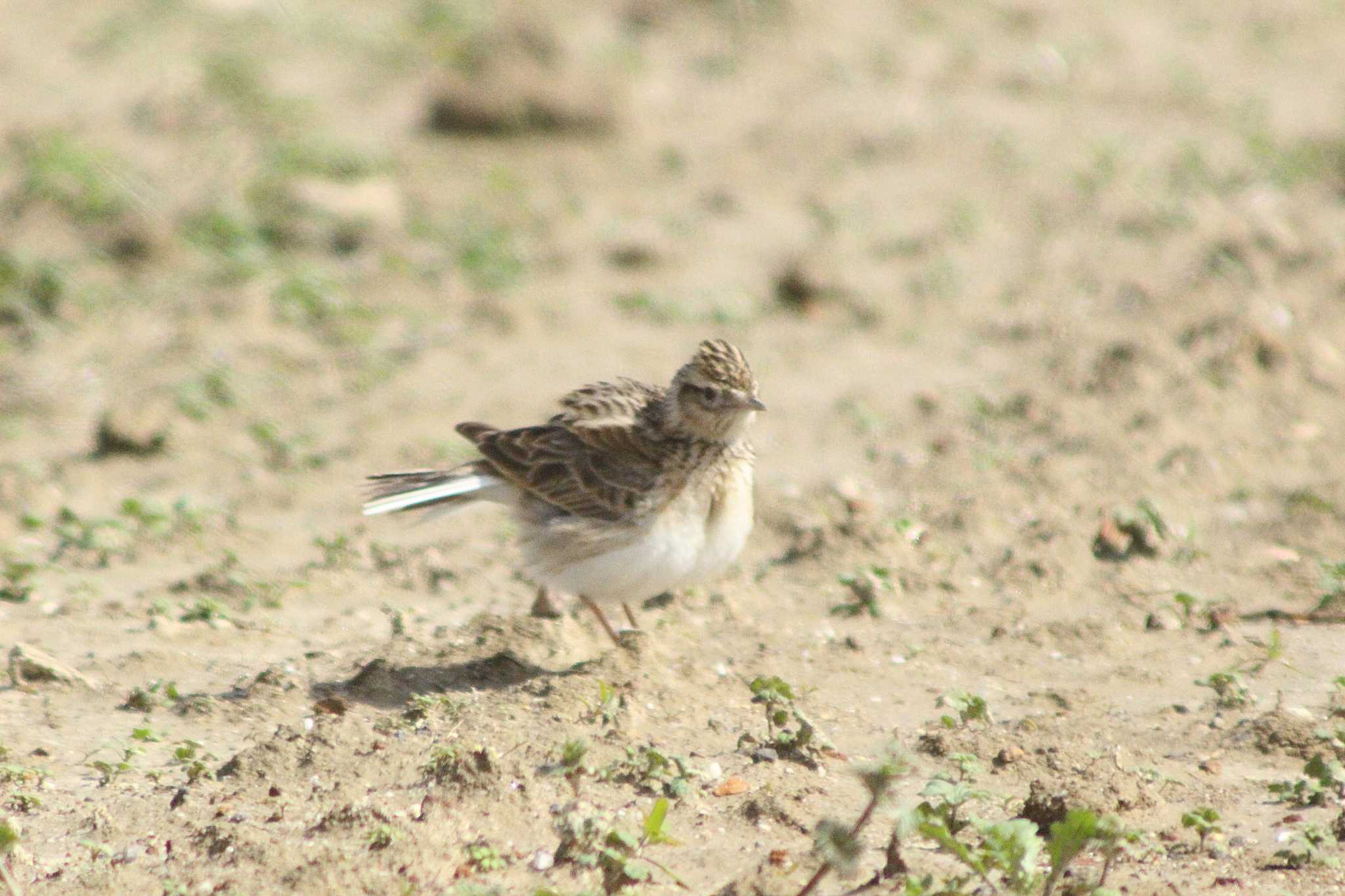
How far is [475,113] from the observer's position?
1188 cm

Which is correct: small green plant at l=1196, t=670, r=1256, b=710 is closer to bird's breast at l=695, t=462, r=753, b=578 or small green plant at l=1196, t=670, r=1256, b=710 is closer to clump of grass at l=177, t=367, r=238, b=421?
bird's breast at l=695, t=462, r=753, b=578

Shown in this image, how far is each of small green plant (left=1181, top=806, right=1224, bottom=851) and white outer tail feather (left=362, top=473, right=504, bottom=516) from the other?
2797 millimetres

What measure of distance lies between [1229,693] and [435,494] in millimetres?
2791

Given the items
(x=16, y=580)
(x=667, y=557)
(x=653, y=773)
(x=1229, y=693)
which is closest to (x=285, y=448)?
(x=16, y=580)

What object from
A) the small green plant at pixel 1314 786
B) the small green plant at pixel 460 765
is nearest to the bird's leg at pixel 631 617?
the small green plant at pixel 460 765

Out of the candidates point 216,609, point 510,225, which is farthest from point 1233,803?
point 510,225

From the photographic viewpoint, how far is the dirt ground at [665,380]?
4.95 metres

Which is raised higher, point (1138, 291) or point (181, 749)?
point (1138, 291)

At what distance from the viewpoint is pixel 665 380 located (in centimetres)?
904

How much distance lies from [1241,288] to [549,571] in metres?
5.10

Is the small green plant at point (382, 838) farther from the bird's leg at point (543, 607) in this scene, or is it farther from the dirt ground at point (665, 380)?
the bird's leg at point (543, 607)

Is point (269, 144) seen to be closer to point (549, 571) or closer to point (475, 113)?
point (475, 113)

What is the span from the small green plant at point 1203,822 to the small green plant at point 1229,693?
90 cm

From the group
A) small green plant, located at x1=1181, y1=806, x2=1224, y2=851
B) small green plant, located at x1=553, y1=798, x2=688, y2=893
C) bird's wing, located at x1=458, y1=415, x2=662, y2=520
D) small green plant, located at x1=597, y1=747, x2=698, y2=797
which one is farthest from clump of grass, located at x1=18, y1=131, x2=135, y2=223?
small green plant, located at x1=1181, y1=806, x2=1224, y2=851
